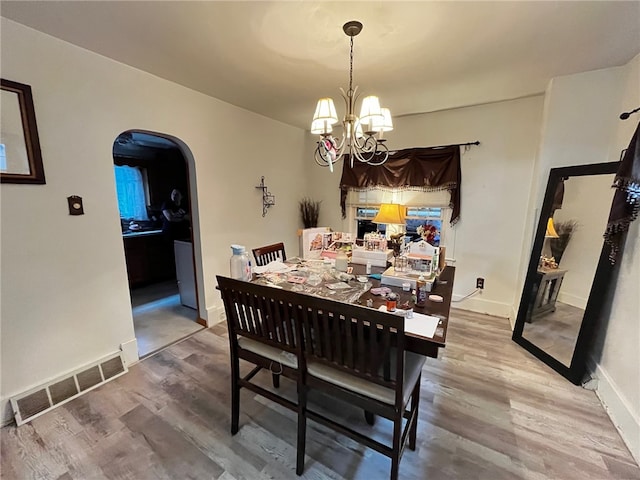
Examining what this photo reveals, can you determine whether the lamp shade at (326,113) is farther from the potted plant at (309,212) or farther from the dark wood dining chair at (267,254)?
the potted plant at (309,212)

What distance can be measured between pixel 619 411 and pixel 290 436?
2.09 meters

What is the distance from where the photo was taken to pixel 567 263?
2.31 meters

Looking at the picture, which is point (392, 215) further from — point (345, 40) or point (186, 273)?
point (186, 273)

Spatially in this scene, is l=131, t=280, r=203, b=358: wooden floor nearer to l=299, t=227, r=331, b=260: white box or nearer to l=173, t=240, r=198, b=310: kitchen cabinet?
l=173, t=240, r=198, b=310: kitchen cabinet

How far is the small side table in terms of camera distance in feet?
7.86

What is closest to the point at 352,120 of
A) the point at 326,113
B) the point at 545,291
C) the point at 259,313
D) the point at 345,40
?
the point at 326,113

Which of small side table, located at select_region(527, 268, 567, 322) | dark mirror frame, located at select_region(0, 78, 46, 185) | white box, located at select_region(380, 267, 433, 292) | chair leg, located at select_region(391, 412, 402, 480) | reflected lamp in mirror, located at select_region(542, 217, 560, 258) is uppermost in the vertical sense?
dark mirror frame, located at select_region(0, 78, 46, 185)

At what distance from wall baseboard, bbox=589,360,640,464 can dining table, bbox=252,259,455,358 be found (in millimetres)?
1253

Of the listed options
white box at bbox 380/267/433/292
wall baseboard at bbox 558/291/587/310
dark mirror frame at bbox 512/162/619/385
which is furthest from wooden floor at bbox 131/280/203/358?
wall baseboard at bbox 558/291/587/310

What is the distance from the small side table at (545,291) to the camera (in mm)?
2395

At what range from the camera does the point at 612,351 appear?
1928 millimetres

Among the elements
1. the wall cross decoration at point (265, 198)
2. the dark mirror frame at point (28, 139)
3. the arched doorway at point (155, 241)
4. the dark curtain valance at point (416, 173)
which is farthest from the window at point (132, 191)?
the dark curtain valance at point (416, 173)

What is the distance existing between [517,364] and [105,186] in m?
3.69

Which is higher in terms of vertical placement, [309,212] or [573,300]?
[309,212]
